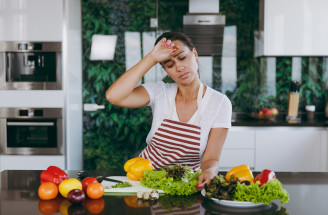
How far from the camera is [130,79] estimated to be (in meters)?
1.85

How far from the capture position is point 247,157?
11.3ft

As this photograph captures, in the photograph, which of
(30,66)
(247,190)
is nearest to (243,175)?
(247,190)

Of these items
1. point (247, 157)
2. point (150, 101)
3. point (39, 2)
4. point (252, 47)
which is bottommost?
point (247, 157)

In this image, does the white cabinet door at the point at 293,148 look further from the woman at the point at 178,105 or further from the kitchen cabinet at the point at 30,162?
the kitchen cabinet at the point at 30,162

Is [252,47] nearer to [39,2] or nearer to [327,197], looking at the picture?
[39,2]

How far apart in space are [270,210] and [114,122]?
2.66 metres

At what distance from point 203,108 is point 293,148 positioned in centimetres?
175

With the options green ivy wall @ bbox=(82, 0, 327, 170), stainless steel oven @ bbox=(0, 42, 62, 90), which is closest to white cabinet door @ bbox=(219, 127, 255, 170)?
green ivy wall @ bbox=(82, 0, 327, 170)

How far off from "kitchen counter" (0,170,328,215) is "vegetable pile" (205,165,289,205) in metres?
0.04

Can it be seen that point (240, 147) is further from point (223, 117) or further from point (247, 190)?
point (247, 190)

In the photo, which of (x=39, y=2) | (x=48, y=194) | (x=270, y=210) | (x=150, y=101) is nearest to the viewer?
(x=270, y=210)

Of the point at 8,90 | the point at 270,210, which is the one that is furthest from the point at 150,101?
the point at 8,90

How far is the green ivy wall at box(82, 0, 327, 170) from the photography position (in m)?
3.78

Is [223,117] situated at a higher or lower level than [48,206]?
higher
